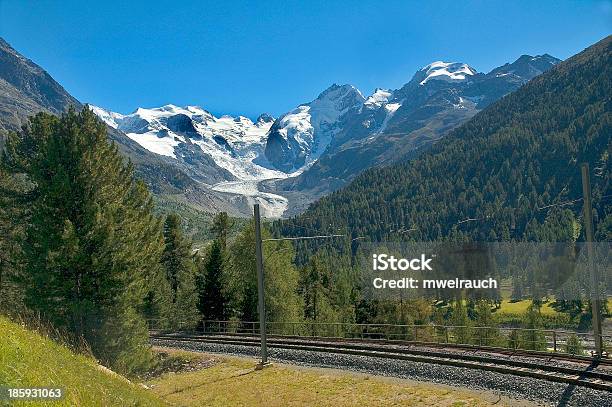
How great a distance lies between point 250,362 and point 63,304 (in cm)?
1085

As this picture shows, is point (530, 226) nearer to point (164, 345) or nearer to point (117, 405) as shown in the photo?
point (164, 345)

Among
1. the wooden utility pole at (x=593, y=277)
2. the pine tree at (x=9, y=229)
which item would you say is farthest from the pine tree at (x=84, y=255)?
the wooden utility pole at (x=593, y=277)

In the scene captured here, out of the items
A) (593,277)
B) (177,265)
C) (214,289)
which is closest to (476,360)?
(593,277)

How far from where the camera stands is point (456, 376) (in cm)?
2069

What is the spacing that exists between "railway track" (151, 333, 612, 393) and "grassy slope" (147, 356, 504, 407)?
9.37ft

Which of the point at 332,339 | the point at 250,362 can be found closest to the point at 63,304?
the point at 250,362

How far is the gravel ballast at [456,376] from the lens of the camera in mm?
16344

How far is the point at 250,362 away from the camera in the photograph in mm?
28859

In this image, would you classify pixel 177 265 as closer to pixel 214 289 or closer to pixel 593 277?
pixel 214 289

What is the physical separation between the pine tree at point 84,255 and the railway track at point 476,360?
1003 centimetres

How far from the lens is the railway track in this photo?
17923 mm

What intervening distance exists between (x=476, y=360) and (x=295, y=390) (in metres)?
8.58

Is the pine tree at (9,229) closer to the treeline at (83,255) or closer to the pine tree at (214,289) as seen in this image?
the treeline at (83,255)

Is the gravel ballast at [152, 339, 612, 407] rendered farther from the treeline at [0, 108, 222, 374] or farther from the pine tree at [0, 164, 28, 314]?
the pine tree at [0, 164, 28, 314]
